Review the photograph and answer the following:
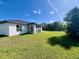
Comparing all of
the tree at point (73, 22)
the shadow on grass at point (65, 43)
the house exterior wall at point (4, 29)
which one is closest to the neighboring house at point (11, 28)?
the house exterior wall at point (4, 29)

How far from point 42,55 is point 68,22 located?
42.4ft

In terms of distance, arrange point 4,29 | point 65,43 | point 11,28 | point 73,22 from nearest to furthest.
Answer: point 65,43
point 73,22
point 4,29
point 11,28

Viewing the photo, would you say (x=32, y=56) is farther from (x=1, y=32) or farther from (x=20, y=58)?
(x=1, y=32)

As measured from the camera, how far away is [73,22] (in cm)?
2130

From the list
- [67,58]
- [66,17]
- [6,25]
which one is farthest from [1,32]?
[67,58]

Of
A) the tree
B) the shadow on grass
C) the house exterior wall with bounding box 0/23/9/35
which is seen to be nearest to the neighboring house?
the house exterior wall with bounding box 0/23/9/35

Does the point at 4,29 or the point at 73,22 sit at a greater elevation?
the point at 73,22

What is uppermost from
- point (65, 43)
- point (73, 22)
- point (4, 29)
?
point (73, 22)

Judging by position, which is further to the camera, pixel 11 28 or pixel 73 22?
pixel 11 28

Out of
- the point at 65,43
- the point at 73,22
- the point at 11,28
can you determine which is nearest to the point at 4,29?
the point at 11,28

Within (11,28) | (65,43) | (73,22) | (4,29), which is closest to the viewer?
(65,43)

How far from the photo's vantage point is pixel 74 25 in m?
21.1

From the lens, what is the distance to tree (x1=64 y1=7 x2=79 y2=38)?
21013 mm

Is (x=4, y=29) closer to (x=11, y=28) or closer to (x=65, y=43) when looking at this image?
(x=11, y=28)
